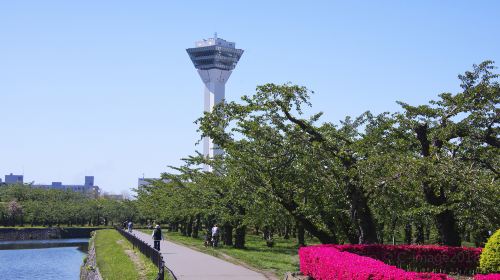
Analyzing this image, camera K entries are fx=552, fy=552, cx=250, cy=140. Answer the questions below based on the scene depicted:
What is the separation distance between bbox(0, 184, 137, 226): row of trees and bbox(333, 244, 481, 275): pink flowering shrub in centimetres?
7973

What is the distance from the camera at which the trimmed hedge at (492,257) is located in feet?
48.8

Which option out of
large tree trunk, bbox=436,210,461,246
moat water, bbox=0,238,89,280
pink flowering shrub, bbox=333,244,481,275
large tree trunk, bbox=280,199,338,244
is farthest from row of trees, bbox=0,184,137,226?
pink flowering shrub, bbox=333,244,481,275

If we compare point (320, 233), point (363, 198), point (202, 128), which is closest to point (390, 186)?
point (363, 198)

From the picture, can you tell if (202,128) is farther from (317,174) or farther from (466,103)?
(466,103)

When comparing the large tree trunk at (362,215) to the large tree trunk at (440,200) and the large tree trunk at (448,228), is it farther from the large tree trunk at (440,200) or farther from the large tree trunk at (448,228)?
the large tree trunk at (448,228)

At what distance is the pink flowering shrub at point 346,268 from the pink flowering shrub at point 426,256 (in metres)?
2.10

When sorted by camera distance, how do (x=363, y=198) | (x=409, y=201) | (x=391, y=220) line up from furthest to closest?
(x=391, y=220) < (x=409, y=201) < (x=363, y=198)

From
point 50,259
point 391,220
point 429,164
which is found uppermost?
point 429,164

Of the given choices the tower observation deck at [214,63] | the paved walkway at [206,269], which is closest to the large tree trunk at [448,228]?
the paved walkway at [206,269]

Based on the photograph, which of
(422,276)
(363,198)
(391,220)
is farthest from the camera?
(391,220)

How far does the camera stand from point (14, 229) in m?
81.9

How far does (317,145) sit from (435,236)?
23.7m

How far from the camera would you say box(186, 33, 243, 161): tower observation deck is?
6375 inches

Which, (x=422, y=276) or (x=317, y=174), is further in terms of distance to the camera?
(x=317, y=174)
